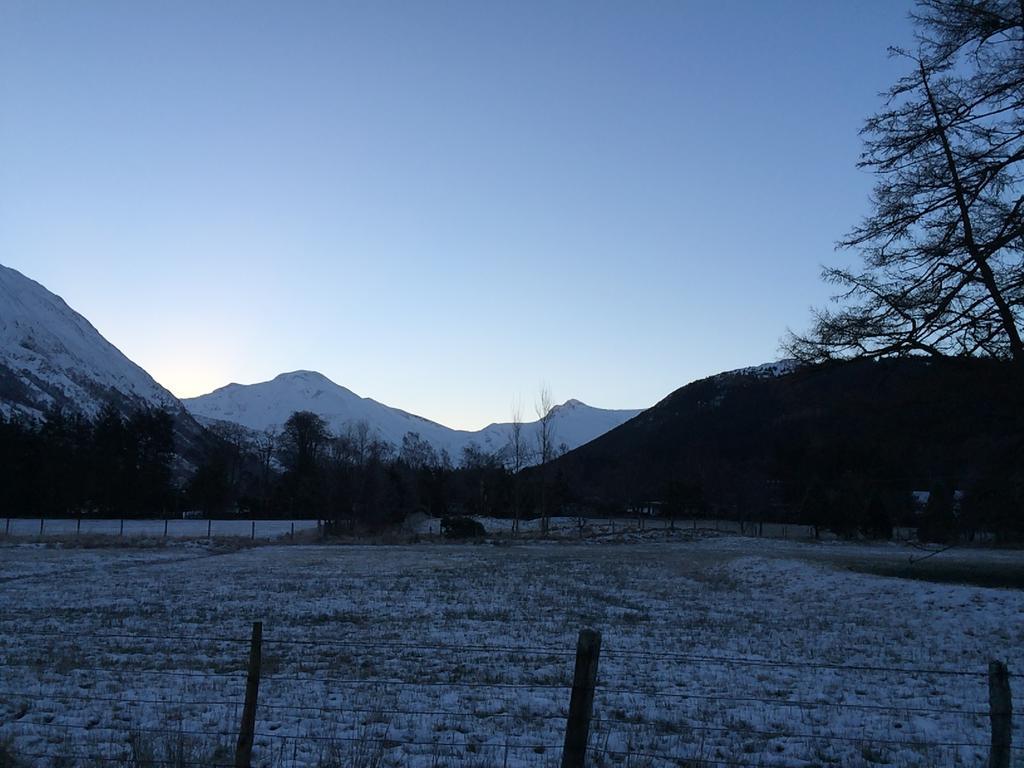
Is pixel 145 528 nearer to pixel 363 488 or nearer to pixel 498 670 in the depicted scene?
pixel 363 488

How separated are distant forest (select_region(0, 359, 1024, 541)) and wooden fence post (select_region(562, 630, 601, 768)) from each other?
449 inches

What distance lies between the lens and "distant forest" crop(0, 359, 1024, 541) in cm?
1628

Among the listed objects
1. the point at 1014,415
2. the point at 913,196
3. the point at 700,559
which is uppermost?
the point at 913,196

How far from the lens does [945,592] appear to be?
20.8 meters

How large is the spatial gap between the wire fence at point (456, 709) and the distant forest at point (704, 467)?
546cm

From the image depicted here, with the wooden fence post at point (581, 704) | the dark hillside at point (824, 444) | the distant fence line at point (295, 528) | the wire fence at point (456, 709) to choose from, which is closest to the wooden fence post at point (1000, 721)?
the wire fence at point (456, 709)

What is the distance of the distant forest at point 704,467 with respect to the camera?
16281mm

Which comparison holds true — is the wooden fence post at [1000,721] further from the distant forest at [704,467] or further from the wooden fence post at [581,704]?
the distant forest at [704,467]

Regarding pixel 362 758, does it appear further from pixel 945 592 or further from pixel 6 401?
pixel 6 401

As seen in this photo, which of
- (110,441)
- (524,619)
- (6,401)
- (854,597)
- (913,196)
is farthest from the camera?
(6,401)

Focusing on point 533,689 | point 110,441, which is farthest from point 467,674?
point 110,441

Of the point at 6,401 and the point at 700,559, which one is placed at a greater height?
the point at 6,401

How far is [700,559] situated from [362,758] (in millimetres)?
36774

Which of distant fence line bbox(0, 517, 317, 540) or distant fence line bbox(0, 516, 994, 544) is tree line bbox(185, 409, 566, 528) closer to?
distant fence line bbox(0, 516, 994, 544)
